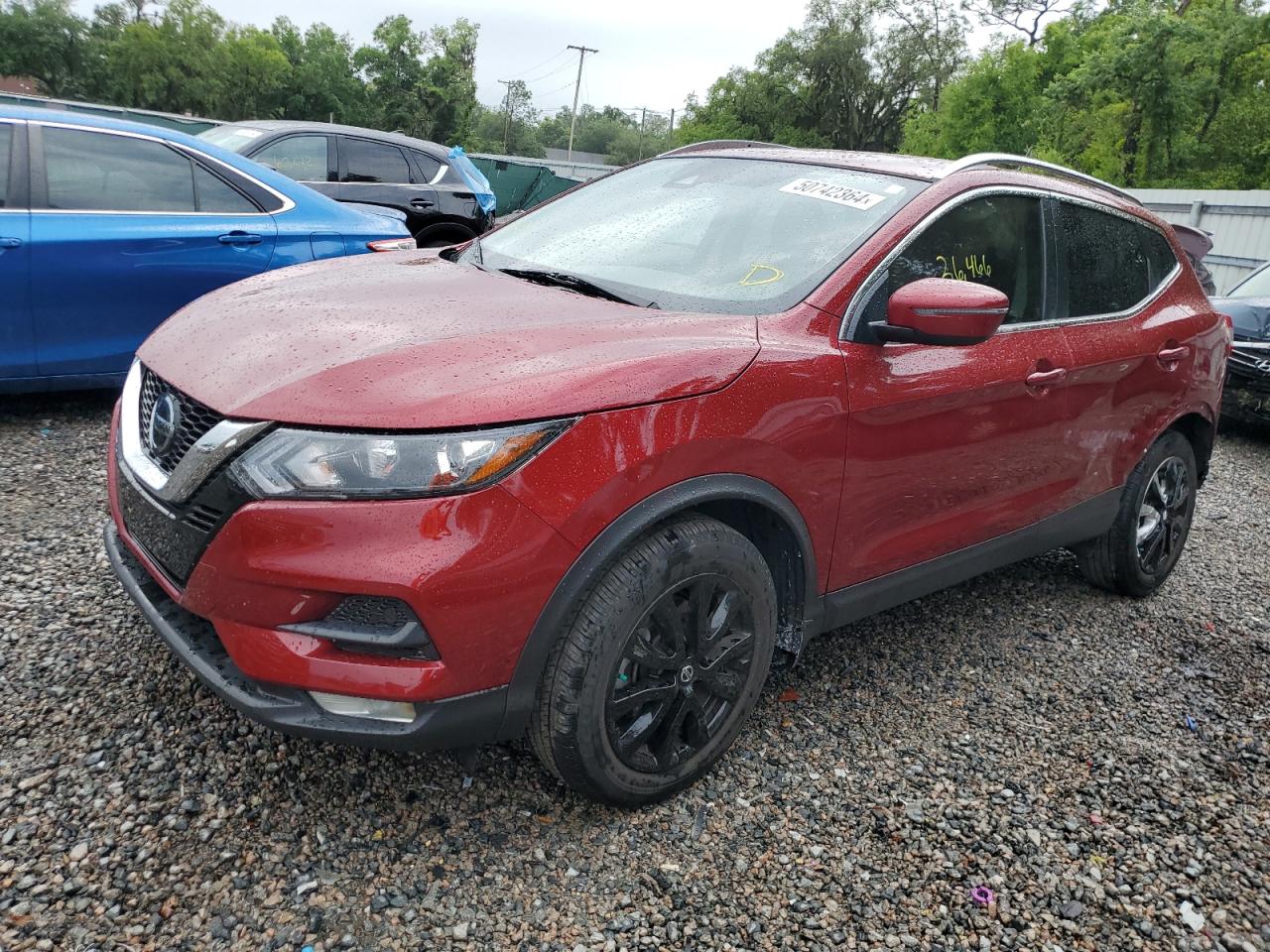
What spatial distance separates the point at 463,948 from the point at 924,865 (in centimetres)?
115

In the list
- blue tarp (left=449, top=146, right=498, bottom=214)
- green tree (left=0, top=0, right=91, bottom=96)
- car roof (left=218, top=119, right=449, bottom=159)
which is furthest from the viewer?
green tree (left=0, top=0, right=91, bottom=96)

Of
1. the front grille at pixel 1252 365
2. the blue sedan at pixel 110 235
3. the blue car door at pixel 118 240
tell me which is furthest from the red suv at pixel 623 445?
the front grille at pixel 1252 365

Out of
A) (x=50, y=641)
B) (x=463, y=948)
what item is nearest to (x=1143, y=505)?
(x=463, y=948)

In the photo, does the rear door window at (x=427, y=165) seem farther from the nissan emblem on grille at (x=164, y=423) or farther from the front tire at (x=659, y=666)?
the front tire at (x=659, y=666)

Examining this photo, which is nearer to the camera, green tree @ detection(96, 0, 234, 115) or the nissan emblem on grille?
the nissan emblem on grille

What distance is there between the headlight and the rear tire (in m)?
2.96

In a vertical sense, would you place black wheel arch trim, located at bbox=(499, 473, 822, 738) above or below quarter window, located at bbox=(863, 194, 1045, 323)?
below

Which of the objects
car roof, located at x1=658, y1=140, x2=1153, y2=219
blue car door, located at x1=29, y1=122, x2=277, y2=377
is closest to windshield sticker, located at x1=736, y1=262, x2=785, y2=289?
car roof, located at x1=658, y1=140, x2=1153, y2=219

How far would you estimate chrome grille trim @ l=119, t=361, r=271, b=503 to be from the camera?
6.56 feet

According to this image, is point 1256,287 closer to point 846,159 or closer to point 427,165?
point 846,159

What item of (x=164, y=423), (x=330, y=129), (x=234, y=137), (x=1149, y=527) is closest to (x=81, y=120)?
(x=234, y=137)

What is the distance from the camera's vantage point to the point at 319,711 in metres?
2.00

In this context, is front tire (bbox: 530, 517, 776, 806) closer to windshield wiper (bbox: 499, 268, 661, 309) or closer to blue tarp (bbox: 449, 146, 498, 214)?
windshield wiper (bbox: 499, 268, 661, 309)

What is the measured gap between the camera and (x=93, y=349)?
466cm
